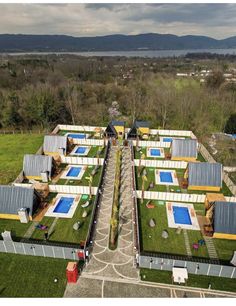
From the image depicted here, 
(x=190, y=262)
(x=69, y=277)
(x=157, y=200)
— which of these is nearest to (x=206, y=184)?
(x=157, y=200)

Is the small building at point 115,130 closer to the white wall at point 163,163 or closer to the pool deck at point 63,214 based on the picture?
the white wall at point 163,163

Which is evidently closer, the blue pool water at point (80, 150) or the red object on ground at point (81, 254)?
the red object on ground at point (81, 254)

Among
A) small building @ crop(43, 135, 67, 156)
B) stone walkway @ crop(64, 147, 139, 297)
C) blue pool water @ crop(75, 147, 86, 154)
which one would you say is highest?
small building @ crop(43, 135, 67, 156)

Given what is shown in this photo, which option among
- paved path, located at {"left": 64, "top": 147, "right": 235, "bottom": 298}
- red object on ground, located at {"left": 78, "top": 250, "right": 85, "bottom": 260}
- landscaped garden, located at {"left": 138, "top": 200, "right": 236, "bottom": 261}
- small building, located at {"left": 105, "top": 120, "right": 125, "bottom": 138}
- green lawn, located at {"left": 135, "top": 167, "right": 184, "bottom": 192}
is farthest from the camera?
small building, located at {"left": 105, "top": 120, "right": 125, "bottom": 138}

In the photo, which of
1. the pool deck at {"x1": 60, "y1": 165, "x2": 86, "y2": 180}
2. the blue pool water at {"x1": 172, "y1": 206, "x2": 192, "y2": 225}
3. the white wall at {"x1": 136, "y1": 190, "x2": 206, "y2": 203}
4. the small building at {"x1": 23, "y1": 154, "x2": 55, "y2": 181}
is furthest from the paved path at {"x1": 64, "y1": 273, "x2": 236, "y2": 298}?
the small building at {"x1": 23, "y1": 154, "x2": 55, "y2": 181}

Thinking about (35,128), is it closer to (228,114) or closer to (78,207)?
(78,207)

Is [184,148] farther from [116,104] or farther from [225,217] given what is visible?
[116,104]

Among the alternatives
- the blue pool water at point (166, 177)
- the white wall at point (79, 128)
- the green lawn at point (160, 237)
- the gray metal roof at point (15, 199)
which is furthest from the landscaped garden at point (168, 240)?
the white wall at point (79, 128)

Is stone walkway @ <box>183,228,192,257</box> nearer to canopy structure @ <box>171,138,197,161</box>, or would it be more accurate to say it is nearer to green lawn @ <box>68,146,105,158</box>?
canopy structure @ <box>171,138,197,161</box>
